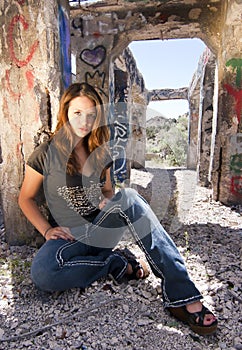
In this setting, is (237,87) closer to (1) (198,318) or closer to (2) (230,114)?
(2) (230,114)

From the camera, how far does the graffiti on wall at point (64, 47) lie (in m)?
2.40

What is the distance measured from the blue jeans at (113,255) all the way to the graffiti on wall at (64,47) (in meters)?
1.42

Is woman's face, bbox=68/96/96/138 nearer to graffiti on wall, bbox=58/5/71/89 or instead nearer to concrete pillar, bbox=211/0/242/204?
graffiti on wall, bbox=58/5/71/89

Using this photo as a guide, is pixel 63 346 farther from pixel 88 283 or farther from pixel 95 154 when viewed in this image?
pixel 95 154

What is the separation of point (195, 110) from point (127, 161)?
17.2 feet

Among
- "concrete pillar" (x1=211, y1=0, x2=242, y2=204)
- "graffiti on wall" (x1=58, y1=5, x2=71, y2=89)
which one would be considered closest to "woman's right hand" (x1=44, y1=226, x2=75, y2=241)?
"graffiti on wall" (x1=58, y1=5, x2=71, y2=89)

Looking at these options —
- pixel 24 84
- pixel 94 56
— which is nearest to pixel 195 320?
pixel 24 84

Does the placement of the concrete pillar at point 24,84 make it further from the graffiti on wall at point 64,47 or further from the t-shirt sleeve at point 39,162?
the t-shirt sleeve at point 39,162

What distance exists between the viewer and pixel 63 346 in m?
1.33

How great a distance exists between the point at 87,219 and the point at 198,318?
92 cm

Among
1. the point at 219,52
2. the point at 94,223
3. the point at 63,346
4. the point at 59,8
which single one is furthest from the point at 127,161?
the point at 63,346

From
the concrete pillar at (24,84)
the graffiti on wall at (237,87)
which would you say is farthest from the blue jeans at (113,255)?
the graffiti on wall at (237,87)

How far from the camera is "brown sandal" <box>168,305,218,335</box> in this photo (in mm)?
1396

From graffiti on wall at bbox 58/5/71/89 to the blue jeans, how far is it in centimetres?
142
